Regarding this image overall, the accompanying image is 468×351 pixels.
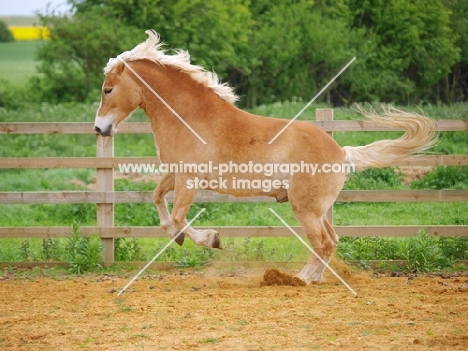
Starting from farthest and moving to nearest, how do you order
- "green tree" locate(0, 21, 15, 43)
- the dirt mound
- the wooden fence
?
"green tree" locate(0, 21, 15, 43), the wooden fence, the dirt mound

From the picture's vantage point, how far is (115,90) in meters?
7.41

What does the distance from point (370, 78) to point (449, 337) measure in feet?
72.0

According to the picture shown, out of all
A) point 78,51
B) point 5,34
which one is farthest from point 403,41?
point 5,34

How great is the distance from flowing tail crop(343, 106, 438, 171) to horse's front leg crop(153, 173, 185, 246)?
5.88 ft

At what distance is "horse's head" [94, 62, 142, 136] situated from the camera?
24.1 ft

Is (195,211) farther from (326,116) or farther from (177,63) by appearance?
(177,63)

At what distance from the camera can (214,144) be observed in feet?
24.2

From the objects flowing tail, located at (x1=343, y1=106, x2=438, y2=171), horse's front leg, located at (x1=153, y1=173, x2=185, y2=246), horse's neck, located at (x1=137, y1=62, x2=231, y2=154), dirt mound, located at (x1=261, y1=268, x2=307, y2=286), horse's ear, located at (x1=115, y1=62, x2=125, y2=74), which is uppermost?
horse's ear, located at (x1=115, y1=62, x2=125, y2=74)

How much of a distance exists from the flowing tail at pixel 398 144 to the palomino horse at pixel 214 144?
0.09 ft

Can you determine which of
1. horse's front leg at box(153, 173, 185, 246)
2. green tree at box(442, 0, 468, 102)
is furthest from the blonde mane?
green tree at box(442, 0, 468, 102)

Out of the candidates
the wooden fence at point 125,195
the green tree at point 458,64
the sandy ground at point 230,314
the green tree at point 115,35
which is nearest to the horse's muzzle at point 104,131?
the wooden fence at point 125,195

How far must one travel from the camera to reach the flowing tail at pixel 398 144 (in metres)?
7.70

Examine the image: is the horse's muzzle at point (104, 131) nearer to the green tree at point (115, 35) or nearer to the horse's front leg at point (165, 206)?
the horse's front leg at point (165, 206)

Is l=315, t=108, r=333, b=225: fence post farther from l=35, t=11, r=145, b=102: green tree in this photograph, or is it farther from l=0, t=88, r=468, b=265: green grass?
l=35, t=11, r=145, b=102: green tree
